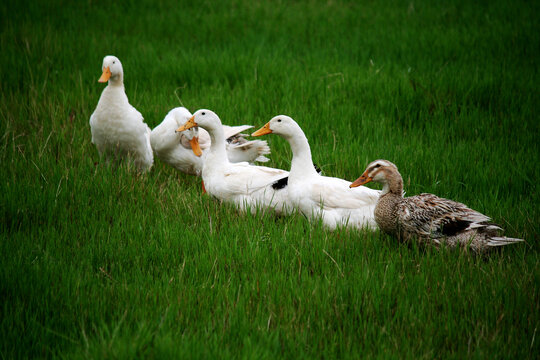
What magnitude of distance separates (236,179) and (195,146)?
0.87m

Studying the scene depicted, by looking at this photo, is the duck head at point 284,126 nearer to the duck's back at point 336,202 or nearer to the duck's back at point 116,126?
the duck's back at point 336,202

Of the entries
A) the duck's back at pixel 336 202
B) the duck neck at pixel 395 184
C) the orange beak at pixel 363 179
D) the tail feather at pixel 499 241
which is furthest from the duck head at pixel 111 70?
the tail feather at pixel 499 241

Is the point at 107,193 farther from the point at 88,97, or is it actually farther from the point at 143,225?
the point at 88,97

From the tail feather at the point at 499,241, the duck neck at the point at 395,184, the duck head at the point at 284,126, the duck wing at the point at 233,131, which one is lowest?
the tail feather at the point at 499,241

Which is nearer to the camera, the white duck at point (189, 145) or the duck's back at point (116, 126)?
the duck's back at point (116, 126)

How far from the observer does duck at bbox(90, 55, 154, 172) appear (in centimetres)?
598

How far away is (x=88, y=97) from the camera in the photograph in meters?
7.60

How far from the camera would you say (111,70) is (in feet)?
19.6

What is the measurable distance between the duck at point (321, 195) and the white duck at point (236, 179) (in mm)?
235

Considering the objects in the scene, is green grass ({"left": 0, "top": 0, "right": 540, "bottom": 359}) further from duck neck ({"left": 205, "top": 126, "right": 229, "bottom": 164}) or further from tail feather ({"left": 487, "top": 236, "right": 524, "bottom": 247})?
duck neck ({"left": 205, "top": 126, "right": 229, "bottom": 164})

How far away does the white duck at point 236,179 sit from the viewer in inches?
207

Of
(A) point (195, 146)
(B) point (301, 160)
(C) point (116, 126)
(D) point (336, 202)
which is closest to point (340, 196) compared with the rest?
(D) point (336, 202)

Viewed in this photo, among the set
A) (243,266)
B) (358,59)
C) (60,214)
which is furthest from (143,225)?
(358,59)

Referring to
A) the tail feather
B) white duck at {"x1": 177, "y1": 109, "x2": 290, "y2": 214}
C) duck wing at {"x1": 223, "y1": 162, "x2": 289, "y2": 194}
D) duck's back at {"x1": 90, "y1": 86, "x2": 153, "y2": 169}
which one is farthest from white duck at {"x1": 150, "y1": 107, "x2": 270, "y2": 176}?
the tail feather
